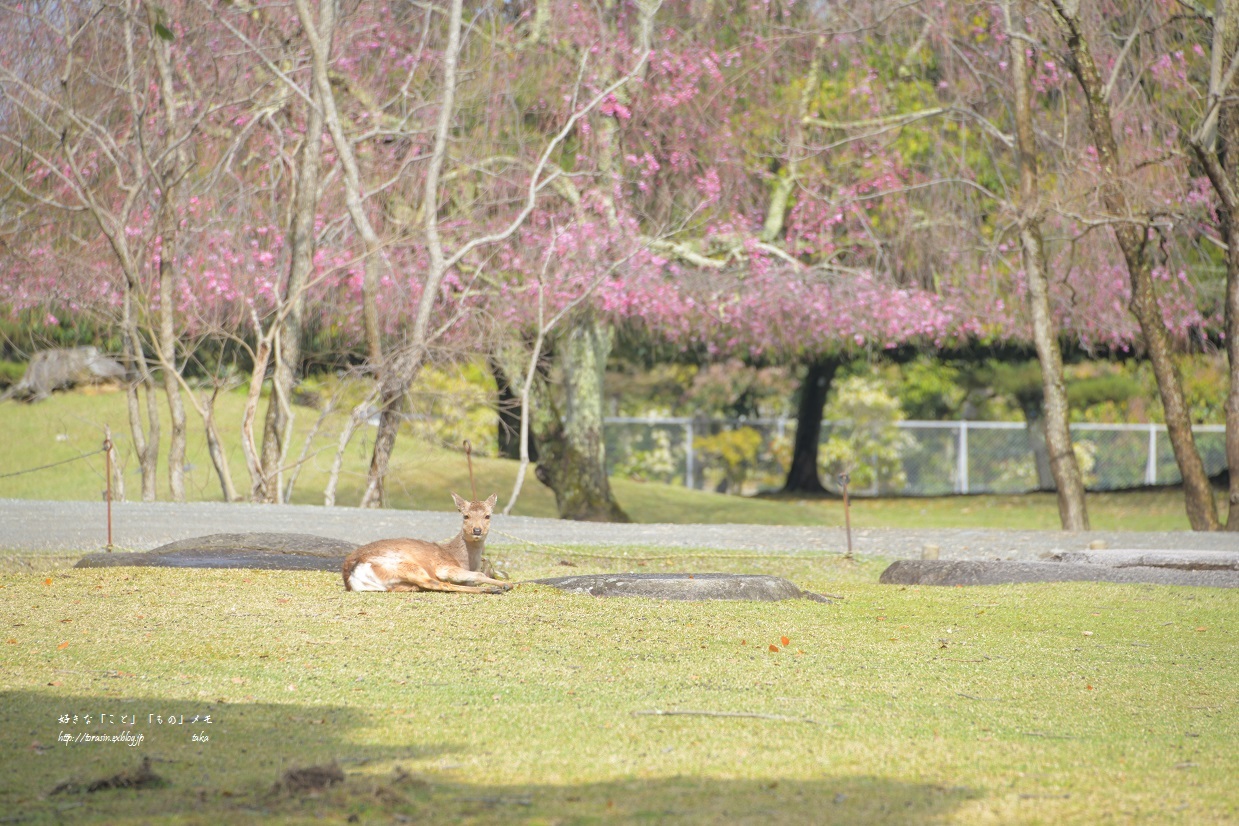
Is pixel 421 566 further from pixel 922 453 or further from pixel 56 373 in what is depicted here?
pixel 922 453

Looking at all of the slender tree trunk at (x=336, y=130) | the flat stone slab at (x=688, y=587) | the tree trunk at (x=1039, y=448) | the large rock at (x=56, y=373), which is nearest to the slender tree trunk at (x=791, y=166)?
the slender tree trunk at (x=336, y=130)

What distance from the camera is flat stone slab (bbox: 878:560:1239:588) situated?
9617 millimetres

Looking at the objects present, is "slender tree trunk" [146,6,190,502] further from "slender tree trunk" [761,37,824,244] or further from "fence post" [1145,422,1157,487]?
"fence post" [1145,422,1157,487]

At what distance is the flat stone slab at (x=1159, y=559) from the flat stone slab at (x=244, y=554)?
5.28 metres

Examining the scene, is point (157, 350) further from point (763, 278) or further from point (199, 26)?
point (763, 278)

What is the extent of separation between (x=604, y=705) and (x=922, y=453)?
26406 millimetres

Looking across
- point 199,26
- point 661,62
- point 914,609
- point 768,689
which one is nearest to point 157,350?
point 199,26

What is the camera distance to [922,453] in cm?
3091

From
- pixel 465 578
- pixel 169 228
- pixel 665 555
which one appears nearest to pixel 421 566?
pixel 465 578

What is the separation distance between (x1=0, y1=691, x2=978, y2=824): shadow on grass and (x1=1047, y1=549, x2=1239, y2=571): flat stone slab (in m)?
6.53

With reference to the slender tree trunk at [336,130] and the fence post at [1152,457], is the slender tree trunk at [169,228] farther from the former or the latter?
the fence post at [1152,457]

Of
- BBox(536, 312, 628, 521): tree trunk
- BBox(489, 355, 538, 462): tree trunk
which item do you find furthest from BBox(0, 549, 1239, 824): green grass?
BBox(536, 312, 628, 521): tree trunk

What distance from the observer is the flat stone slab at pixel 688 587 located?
26.9 feet

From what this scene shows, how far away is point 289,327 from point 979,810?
13335 mm
